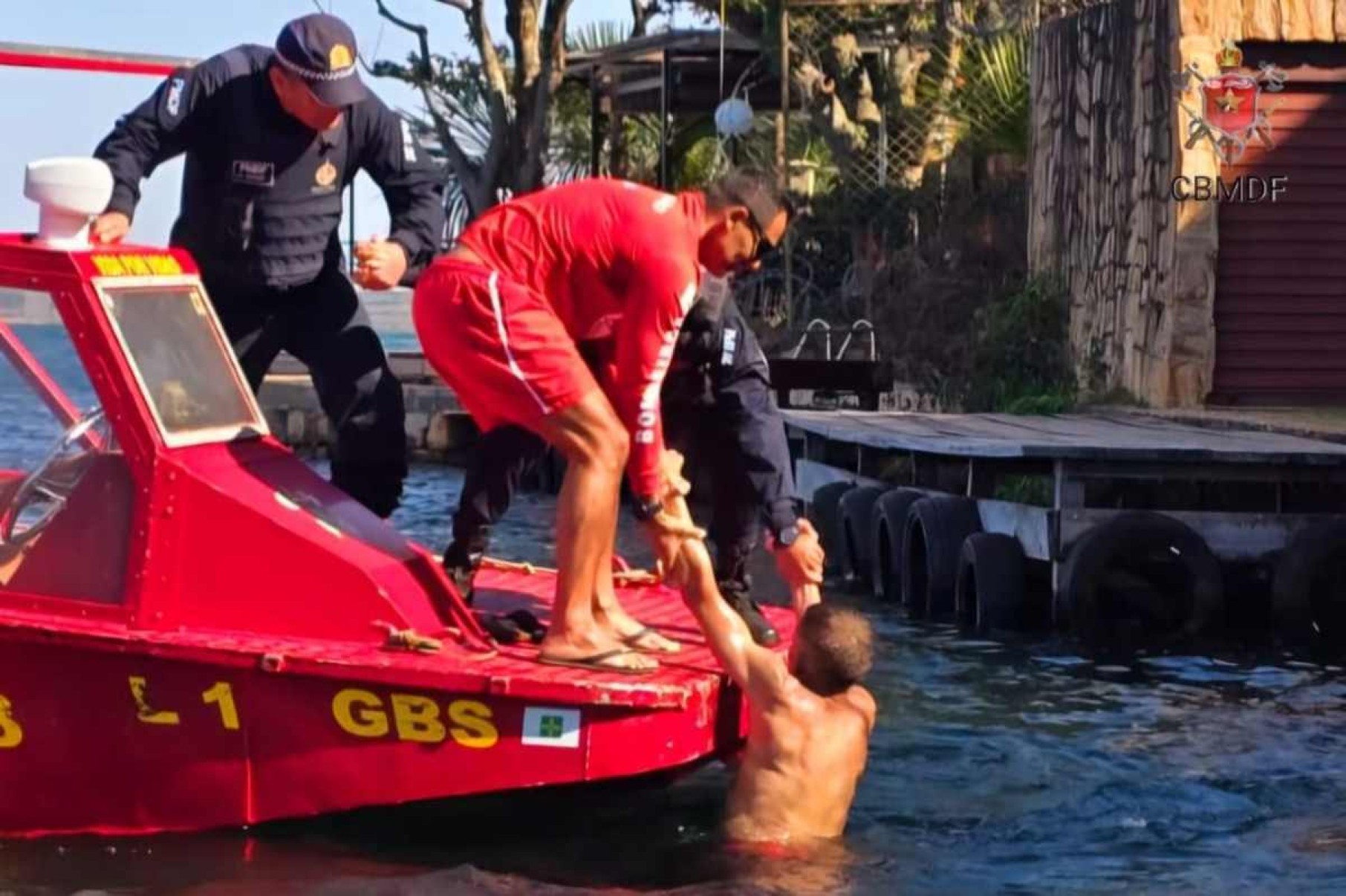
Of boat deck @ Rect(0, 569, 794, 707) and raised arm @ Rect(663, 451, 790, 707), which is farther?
raised arm @ Rect(663, 451, 790, 707)

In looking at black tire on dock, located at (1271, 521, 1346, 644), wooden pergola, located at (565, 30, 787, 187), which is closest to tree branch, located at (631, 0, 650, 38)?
wooden pergola, located at (565, 30, 787, 187)

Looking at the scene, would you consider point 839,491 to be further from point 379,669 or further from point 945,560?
point 379,669

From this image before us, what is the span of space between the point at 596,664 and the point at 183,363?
1588 mm

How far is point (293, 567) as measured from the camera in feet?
23.2

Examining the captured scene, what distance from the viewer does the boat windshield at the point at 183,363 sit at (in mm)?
7250

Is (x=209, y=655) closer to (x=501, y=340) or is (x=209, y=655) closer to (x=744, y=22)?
(x=501, y=340)

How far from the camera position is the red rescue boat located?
6867 mm

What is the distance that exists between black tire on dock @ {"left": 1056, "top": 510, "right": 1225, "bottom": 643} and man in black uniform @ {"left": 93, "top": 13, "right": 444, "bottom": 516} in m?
4.76

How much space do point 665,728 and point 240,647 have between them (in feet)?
3.95

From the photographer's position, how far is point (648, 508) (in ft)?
23.9

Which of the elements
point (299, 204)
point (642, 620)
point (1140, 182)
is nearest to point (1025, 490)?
point (1140, 182)

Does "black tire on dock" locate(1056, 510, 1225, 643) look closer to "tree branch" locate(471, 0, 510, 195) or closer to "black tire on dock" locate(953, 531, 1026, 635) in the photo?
"black tire on dock" locate(953, 531, 1026, 635)

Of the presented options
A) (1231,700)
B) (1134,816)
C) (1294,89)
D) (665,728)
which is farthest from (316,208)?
(1294,89)

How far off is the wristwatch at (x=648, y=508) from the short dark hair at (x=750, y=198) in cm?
87
